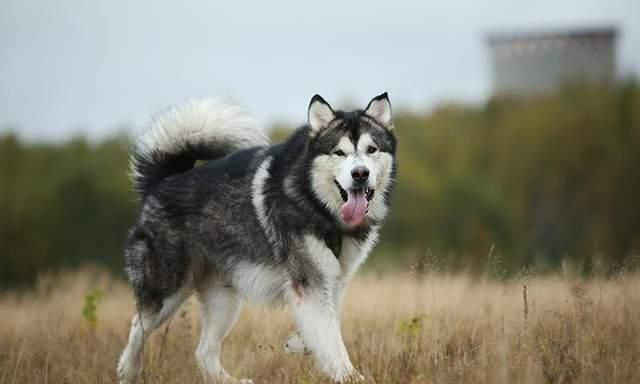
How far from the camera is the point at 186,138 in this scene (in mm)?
7195

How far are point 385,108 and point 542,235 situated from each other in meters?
30.6

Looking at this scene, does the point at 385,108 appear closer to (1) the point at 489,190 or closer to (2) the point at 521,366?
(2) the point at 521,366

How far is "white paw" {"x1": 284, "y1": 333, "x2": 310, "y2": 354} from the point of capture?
6.40m

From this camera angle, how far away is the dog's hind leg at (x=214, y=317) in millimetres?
6922

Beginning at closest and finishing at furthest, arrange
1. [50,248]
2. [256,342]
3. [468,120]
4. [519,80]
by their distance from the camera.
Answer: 1. [256,342]
2. [50,248]
3. [468,120]
4. [519,80]

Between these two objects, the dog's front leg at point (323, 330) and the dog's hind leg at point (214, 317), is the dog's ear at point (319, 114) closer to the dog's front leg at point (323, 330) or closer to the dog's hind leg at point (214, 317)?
the dog's front leg at point (323, 330)

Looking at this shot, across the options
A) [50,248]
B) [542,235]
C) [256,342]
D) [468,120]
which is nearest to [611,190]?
[542,235]

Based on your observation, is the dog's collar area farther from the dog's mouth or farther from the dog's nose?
the dog's nose

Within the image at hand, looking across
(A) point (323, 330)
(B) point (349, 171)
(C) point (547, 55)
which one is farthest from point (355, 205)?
(C) point (547, 55)

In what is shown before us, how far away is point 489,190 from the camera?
120 ft

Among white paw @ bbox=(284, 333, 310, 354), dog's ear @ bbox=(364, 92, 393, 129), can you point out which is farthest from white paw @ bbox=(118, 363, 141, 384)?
dog's ear @ bbox=(364, 92, 393, 129)

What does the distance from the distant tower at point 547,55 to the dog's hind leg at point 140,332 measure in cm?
5168

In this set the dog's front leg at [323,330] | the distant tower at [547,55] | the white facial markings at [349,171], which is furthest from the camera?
the distant tower at [547,55]

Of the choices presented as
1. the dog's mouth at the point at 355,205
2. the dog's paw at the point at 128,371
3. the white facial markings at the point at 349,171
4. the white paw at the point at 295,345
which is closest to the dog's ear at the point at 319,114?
the white facial markings at the point at 349,171
